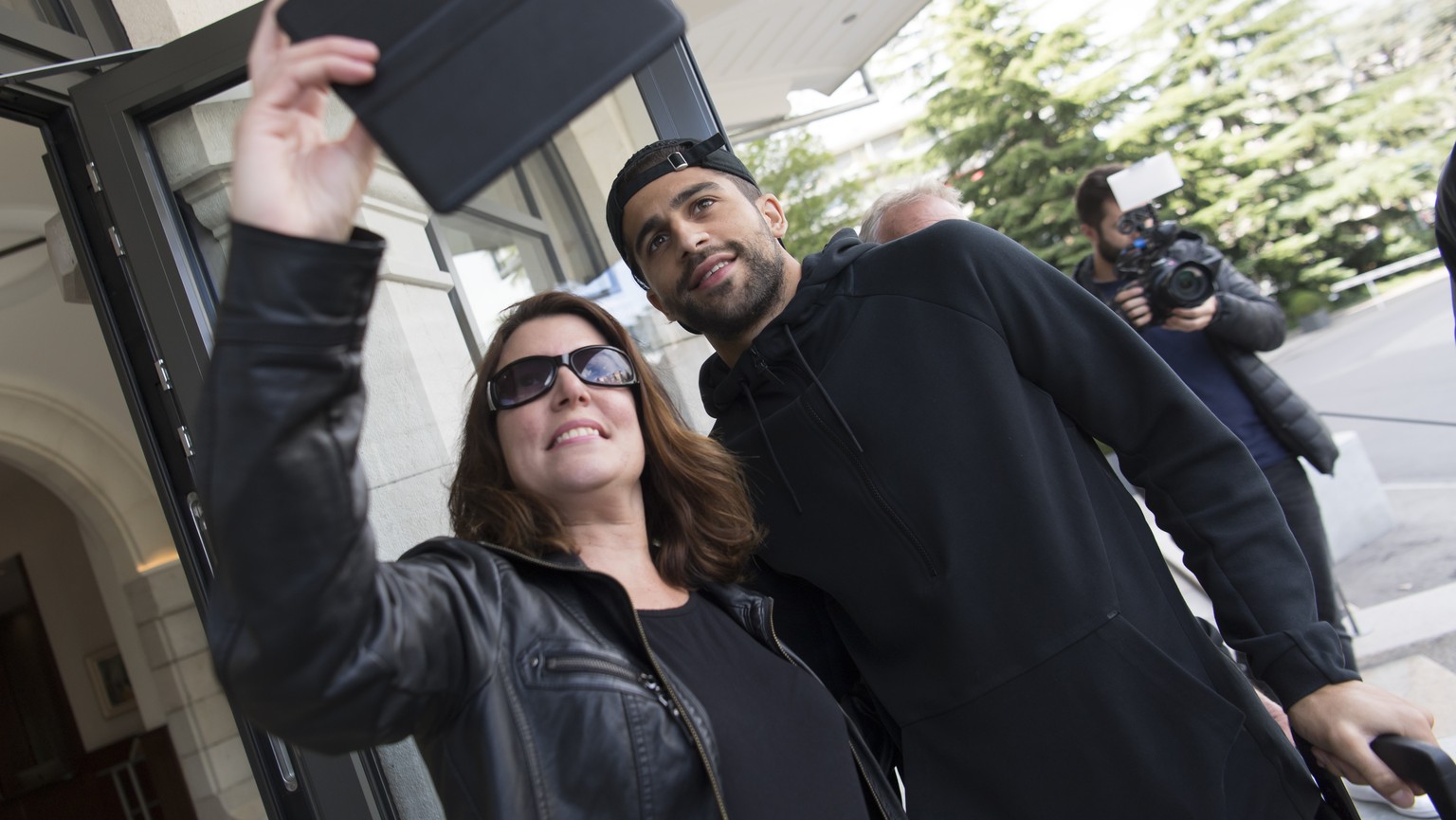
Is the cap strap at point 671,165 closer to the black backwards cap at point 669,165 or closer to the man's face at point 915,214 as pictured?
the black backwards cap at point 669,165

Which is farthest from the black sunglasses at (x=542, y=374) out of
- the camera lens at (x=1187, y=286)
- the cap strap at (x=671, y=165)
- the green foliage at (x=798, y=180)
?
the green foliage at (x=798, y=180)

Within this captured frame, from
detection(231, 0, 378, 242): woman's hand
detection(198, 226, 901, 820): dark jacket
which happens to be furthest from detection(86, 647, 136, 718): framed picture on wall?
detection(231, 0, 378, 242): woman's hand

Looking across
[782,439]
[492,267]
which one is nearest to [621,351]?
[782,439]

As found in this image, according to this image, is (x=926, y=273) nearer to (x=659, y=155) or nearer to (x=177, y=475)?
(x=659, y=155)

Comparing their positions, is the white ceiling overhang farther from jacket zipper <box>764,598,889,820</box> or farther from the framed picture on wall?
the framed picture on wall

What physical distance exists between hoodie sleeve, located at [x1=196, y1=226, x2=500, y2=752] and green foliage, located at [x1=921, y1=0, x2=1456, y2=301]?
23239 millimetres

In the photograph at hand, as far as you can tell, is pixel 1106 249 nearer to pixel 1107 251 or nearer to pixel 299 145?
pixel 1107 251

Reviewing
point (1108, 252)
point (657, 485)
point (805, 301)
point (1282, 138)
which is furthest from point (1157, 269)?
point (1282, 138)

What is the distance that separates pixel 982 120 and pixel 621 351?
24145mm

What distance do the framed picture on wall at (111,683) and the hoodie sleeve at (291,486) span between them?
965cm

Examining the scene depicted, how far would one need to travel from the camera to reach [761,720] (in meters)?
1.57

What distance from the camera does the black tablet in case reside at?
1.03 m

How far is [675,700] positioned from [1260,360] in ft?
10.2

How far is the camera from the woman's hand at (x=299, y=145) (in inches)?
39.8
